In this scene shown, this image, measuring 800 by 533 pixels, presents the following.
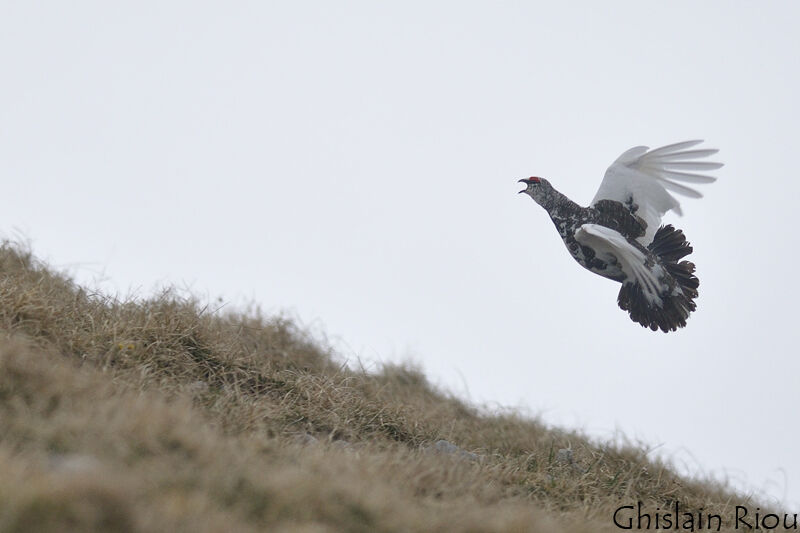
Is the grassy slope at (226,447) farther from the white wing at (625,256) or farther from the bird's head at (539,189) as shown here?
the bird's head at (539,189)

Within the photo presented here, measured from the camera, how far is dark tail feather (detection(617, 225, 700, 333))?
5.16 m

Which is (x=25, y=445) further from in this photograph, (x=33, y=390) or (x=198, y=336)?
(x=198, y=336)

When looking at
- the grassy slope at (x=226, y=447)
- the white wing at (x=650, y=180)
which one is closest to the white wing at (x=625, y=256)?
the white wing at (x=650, y=180)

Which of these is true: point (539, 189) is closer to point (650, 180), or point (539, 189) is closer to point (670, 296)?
point (650, 180)

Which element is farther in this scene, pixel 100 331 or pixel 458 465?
pixel 100 331

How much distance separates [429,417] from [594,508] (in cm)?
165

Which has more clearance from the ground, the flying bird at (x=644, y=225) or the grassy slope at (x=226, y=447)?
the flying bird at (x=644, y=225)

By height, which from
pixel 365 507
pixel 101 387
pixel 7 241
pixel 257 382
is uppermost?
pixel 7 241

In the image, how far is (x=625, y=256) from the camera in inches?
193

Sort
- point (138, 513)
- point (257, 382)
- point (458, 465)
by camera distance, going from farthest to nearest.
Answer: point (257, 382) → point (458, 465) → point (138, 513)

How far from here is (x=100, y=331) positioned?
391 centimetres

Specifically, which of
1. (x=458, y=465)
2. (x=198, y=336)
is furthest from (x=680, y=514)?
(x=198, y=336)

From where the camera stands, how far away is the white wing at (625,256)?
187 inches

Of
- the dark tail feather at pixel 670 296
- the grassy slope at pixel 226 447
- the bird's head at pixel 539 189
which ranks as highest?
the bird's head at pixel 539 189
